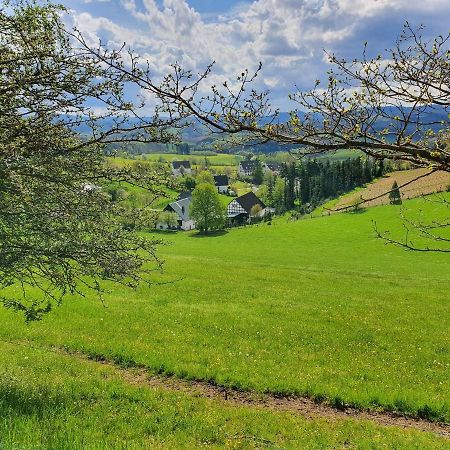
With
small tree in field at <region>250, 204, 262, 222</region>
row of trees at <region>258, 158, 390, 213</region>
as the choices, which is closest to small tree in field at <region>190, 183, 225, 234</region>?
row of trees at <region>258, 158, 390, 213</region>

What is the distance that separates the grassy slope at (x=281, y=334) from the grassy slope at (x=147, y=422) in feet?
4.99

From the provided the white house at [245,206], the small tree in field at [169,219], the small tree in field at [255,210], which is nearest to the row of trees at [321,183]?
the white house at [245,206]

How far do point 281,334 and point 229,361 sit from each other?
134 inches

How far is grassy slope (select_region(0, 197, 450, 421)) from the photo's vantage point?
10859 mm

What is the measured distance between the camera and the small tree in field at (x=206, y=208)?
9112cm

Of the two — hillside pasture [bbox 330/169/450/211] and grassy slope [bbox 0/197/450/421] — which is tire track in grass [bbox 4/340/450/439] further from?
hillside pasture [bbox 330/169/450/211]

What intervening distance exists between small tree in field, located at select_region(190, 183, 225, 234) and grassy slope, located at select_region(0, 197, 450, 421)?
63.0 metres

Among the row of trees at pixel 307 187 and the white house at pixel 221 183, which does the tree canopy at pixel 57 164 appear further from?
the white house at pixel 221 183

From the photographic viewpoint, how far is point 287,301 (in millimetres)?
21047

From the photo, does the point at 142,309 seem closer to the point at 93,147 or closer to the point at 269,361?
the point at 269,361

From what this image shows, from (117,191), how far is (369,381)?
810cm

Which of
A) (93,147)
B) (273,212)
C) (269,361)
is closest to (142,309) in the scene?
(269,361)

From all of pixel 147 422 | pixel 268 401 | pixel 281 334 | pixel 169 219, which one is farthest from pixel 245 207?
pixel 147 422

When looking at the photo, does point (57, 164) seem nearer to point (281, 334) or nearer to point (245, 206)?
point (281, 334)
